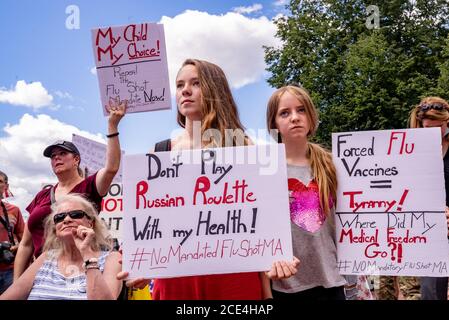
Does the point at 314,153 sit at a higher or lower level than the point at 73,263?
higher

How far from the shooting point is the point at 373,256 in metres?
2.78

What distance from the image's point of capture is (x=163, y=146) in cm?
257

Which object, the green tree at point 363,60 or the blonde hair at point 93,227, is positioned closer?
the blonde hair at point 93,227

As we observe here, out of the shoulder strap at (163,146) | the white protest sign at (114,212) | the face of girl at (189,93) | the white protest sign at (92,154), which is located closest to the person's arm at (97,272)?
the shoulder strap at (163,146)

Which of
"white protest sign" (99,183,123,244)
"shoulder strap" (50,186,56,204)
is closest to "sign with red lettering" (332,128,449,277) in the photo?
"shoulder strap" (50,186,56,204)

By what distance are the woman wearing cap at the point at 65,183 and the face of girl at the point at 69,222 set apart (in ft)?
1.35

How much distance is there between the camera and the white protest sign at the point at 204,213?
2283mm

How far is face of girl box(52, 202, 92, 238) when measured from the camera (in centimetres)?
273

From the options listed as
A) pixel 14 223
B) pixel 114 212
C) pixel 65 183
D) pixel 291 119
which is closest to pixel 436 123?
pixel 291 119

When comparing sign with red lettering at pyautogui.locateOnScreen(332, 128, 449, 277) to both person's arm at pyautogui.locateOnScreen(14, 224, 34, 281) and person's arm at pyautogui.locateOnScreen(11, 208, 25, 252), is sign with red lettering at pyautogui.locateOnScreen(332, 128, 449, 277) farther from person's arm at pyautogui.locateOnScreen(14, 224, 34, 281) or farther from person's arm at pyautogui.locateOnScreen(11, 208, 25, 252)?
person's arm at pyautogui.locateOnScreen(11, 208, 25, 252)

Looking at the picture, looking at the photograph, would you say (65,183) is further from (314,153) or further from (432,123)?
(432,123)

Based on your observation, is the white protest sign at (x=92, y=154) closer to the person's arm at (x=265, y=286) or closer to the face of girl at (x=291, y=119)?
the face of girl at (x=291, y=119)

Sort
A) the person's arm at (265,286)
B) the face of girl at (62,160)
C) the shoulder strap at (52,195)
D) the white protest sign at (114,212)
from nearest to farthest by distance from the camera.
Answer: the person's arm at (265,286) < the shoulder strap at (52,195) < the face of girl at (62,160) < the white protest sign at (114,212)

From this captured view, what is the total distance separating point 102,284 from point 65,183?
131 cm
